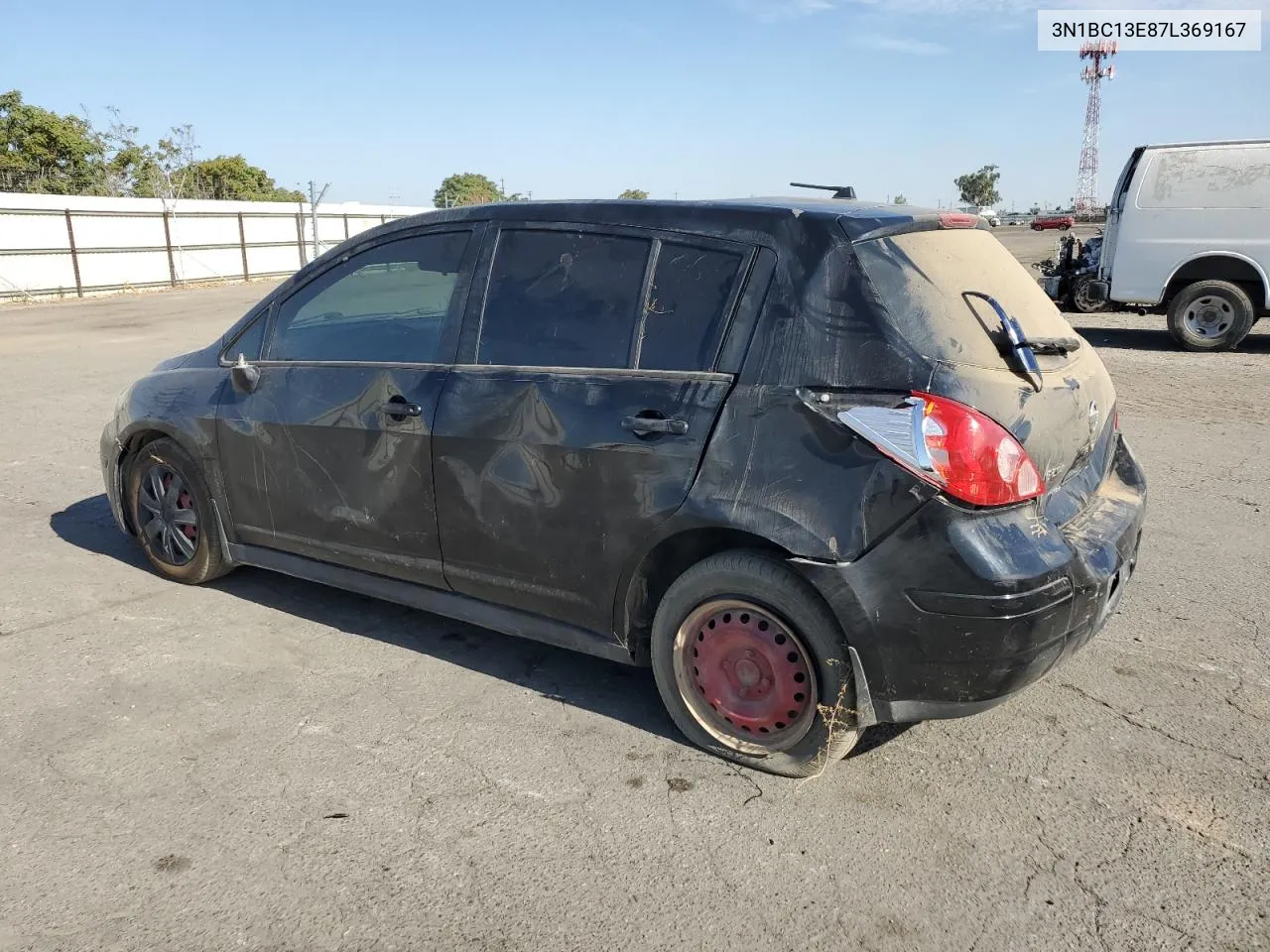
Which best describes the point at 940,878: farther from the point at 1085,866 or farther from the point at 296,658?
the point at 296,658

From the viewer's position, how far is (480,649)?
401 cm

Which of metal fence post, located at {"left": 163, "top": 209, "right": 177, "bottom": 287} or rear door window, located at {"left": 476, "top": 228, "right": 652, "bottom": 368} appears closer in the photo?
rear door window, located at {"left": 476, "top": 228, "right": 652, "bottom": 368}

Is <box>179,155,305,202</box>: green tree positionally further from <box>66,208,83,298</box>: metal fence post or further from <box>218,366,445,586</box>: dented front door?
<box>218,366,445,586</box>: dented front door

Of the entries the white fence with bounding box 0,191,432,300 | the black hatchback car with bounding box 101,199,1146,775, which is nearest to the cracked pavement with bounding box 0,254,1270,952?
the black hatchback car with bounding box 101,199,1146,775

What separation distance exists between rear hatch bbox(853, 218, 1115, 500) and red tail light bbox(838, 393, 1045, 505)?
50 millimetres

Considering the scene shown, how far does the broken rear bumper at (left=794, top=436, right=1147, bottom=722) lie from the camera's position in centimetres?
262

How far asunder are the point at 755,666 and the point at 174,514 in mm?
3095

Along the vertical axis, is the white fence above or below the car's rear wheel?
above

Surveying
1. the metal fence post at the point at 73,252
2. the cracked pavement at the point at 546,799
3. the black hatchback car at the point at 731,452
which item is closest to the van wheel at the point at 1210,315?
the cracked pavement at the point at 546,799

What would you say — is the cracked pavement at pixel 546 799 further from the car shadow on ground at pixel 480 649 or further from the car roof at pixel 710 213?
the car roof at pixel 710 213

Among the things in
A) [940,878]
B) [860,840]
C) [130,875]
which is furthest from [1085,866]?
[130,875]

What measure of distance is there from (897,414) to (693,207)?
1.01 meters

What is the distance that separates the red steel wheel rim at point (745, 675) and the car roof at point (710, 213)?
1.19m

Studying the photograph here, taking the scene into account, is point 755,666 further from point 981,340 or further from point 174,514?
point 174,514
